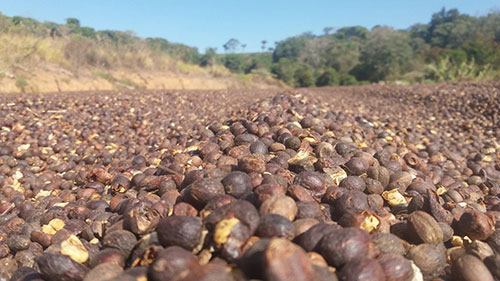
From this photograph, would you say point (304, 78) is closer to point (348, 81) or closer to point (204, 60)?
point (348, 81)

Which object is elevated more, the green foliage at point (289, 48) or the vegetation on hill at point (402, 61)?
the green foliage at point (289, 48)

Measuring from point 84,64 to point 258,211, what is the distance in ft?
58.5

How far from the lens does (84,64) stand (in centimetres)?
1689

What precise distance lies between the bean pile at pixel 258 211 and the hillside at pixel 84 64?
8958 millimetres

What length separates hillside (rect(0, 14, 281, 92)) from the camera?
12664 millimetres

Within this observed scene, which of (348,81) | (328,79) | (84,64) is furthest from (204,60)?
(84,64)

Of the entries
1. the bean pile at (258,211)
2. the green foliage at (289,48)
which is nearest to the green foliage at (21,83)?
the bean pile at (258,211)

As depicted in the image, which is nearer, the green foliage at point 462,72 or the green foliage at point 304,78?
the green foliage at point 462,72

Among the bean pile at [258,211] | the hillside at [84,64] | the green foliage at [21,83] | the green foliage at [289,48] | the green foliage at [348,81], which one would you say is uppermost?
the green foliage at [289,48]

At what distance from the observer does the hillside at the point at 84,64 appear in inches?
499

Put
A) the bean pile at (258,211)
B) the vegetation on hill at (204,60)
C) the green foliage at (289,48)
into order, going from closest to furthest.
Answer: the bean pile at (258,211), the vegetation on hill at (204,60), the green foliage at (289,48)

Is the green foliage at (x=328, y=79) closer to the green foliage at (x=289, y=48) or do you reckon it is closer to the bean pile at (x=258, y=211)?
the bean pile at (x=258, y=211)

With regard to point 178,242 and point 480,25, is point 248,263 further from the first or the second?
point 480,25

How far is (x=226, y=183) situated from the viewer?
2.11 meters
